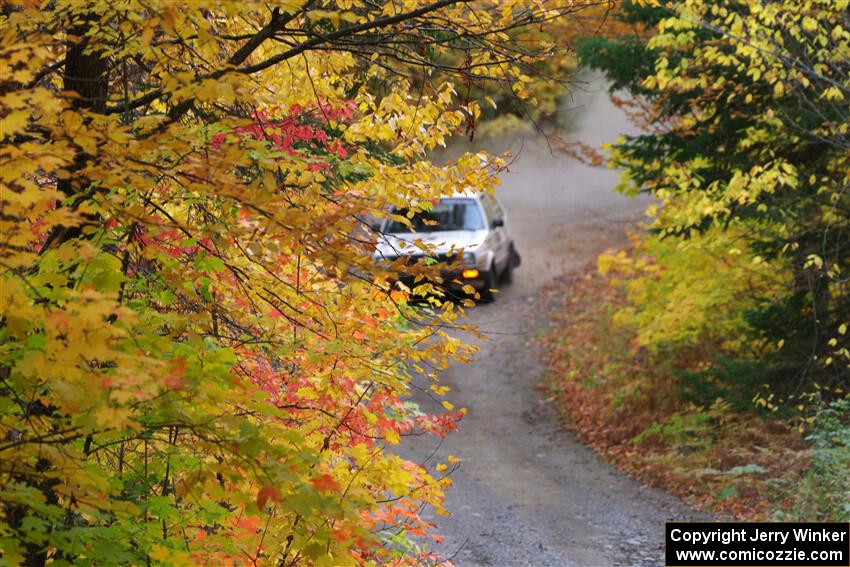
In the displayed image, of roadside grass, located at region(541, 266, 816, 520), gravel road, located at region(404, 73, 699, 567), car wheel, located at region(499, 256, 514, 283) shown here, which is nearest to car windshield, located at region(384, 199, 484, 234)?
gravel road, located at region(404, 73, 699, 567)

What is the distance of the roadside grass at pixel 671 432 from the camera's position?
10.8 metres

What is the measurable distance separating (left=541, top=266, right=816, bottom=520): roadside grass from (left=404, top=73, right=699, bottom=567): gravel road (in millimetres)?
379

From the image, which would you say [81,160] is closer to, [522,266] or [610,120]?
[522,266]

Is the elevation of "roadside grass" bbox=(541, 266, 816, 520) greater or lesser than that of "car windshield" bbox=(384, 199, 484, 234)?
lesser

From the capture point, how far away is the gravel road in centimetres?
1041

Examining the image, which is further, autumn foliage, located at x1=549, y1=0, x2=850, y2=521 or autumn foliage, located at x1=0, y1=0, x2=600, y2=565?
autumn foliage, located at x1=549, y1=0, x2=850, y2=521

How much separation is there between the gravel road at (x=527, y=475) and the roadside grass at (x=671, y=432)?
38 cm

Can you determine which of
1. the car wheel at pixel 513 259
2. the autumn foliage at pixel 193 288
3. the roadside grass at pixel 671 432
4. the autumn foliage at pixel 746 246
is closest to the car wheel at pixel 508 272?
the car wheel at pixel 513 259

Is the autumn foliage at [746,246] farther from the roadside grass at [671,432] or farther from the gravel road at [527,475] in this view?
the gravel road at [527,475]

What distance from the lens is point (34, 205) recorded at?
3537 mm

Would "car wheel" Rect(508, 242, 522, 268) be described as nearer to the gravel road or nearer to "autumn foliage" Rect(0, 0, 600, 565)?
the gravel road

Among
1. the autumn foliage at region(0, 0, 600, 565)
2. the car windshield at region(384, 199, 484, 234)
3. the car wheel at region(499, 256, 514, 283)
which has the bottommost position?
the car wheel at region(499, 256, 514, 283)

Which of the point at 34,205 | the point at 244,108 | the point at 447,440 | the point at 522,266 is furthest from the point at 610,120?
the point at 34,205

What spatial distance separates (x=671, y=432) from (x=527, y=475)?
2.34 m
